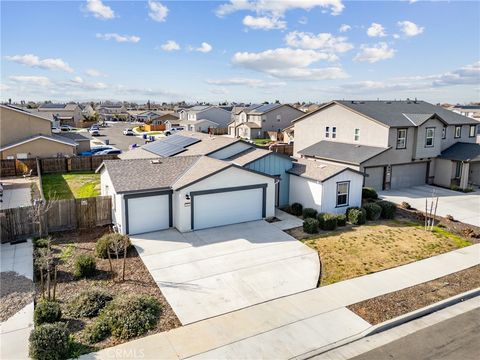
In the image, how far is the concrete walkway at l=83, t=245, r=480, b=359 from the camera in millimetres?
9797

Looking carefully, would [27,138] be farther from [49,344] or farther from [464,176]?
[464,176]

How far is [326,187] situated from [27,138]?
31237mm

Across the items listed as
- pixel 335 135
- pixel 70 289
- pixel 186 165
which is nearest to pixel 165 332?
pixel 70 289

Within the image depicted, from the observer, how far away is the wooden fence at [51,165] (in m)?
32.4

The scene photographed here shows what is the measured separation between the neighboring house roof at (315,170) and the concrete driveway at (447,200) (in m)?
6.48

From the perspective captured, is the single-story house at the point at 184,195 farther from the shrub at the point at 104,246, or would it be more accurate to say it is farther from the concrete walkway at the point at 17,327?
the concrete walkway at the point at 17,327

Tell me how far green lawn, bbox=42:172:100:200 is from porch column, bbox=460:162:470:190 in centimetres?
2900

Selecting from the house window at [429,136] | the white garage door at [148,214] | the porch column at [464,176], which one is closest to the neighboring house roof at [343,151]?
the house window at [429,136]

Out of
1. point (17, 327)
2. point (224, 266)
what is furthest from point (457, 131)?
point (17, 327)

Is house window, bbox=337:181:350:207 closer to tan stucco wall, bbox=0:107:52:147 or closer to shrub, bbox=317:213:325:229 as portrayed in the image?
shrub, bbox=317:213:325:229

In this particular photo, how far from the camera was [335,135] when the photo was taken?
3356cm

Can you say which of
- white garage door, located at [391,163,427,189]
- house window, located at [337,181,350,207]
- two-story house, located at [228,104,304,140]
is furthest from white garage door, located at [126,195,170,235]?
two-story house, located at [228,104,304,140]

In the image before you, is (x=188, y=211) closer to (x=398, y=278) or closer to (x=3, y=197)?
(x=398, y=278)

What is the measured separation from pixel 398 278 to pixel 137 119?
331 ft
